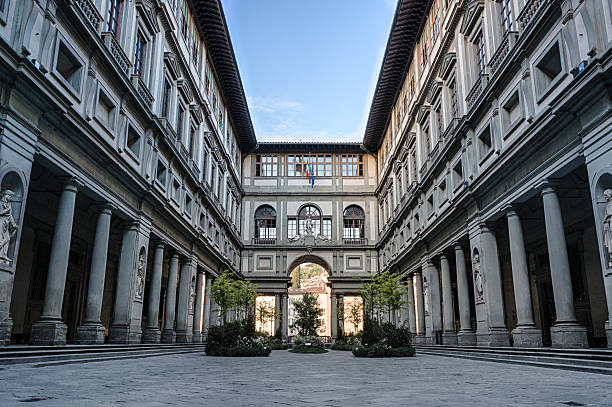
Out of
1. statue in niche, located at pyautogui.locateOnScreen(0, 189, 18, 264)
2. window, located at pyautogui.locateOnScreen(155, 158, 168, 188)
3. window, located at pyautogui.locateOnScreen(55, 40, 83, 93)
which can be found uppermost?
window, located at pyautogui.locateOnScreen(55, 40, 83, 93)

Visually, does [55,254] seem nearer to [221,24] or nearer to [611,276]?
[611,276]

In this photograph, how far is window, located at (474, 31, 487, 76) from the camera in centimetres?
2421

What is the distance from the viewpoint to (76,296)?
27703 millimetres

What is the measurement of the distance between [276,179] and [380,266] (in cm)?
1505

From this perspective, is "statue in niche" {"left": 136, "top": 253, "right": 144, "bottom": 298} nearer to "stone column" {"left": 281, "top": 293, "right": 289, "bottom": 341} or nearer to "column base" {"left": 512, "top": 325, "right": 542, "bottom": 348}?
"column base" {"left": 512, "top": 325, "right": 542, "bottom": 348}

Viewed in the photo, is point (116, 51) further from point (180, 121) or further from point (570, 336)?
point (570, 336)

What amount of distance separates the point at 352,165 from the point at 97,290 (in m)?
39.8

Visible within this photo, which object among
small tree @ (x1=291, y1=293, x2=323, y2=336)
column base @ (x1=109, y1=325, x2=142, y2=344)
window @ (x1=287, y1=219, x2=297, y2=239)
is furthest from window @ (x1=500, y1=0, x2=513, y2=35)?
window @ (x1=287, y1=219, x2=297, y2=239)

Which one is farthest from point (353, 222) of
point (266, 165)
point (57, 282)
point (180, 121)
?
point (57, 282)

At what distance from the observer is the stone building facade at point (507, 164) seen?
572 inches

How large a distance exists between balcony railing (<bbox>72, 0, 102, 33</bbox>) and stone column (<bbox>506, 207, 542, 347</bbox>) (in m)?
17.7

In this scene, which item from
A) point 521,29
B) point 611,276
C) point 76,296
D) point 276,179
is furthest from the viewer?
point 276,179

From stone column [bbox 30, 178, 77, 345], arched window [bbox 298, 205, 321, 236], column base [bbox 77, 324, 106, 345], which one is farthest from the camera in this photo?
arched window [bbox 298, 205, 321, 236]

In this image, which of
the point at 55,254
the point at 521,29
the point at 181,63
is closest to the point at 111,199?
the point at 55,254
